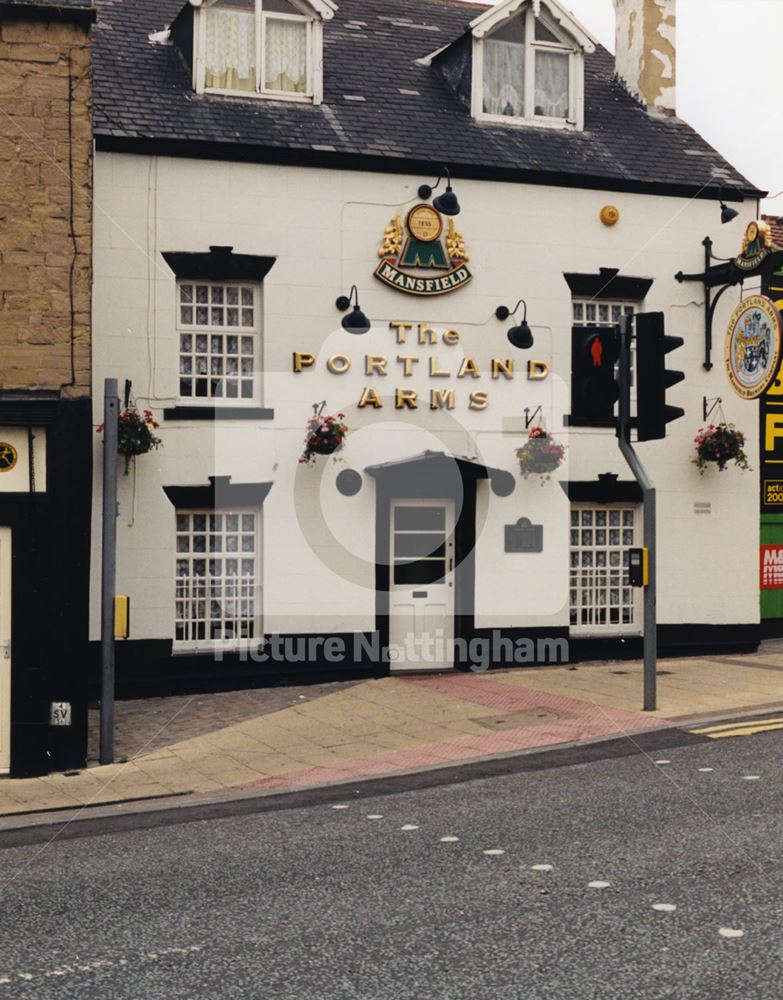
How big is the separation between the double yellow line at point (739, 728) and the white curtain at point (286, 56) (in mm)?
10201

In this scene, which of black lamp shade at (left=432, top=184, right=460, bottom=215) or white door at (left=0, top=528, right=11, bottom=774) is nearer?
white door at (left=0, top=528, right=11, bottom=774)

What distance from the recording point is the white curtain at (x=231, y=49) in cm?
1538

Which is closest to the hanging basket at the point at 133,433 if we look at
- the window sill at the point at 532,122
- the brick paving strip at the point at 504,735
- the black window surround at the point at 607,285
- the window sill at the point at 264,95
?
the window sill at the point at 264,95

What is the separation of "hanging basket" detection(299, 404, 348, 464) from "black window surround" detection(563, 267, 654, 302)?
4.02 metres

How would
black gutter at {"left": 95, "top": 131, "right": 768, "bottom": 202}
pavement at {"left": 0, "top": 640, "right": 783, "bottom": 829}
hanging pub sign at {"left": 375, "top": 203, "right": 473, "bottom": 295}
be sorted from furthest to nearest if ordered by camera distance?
hanging pub sign at {"left": 375, "top": 203, "right": 473, "bottom": 295}
black gutter at {"left": 95, "top": 131, "right": 768, "bottom": 202}
pavement at {"left": 0, "top": 640, "right": 783, "bottom": 829}

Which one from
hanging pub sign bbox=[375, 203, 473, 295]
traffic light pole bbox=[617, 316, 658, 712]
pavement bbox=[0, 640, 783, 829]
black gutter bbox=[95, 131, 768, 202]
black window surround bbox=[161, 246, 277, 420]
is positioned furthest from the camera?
hanging pub sign bbox=[375, 203, 473, 295]

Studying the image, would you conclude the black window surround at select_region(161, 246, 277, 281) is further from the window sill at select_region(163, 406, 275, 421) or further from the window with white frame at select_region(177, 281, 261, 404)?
the window sill at select_region(163, 406, 275, 421)

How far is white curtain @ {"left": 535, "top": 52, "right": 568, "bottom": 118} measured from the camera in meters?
16.9

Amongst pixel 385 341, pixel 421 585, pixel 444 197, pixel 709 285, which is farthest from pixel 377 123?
pixel 421 585

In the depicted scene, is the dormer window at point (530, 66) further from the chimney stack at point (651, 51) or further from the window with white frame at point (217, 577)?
the window with white frame at point (217, 577)

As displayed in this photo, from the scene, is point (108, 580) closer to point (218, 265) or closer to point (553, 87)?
point (218, 265)

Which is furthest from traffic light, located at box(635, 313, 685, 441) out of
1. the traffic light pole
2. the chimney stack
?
the chimney stack

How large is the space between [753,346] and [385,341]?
487cm

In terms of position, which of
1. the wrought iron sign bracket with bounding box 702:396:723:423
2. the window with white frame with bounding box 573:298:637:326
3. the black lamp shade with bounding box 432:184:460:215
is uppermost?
the black lamp shade with bounding box 432:184:460:215
